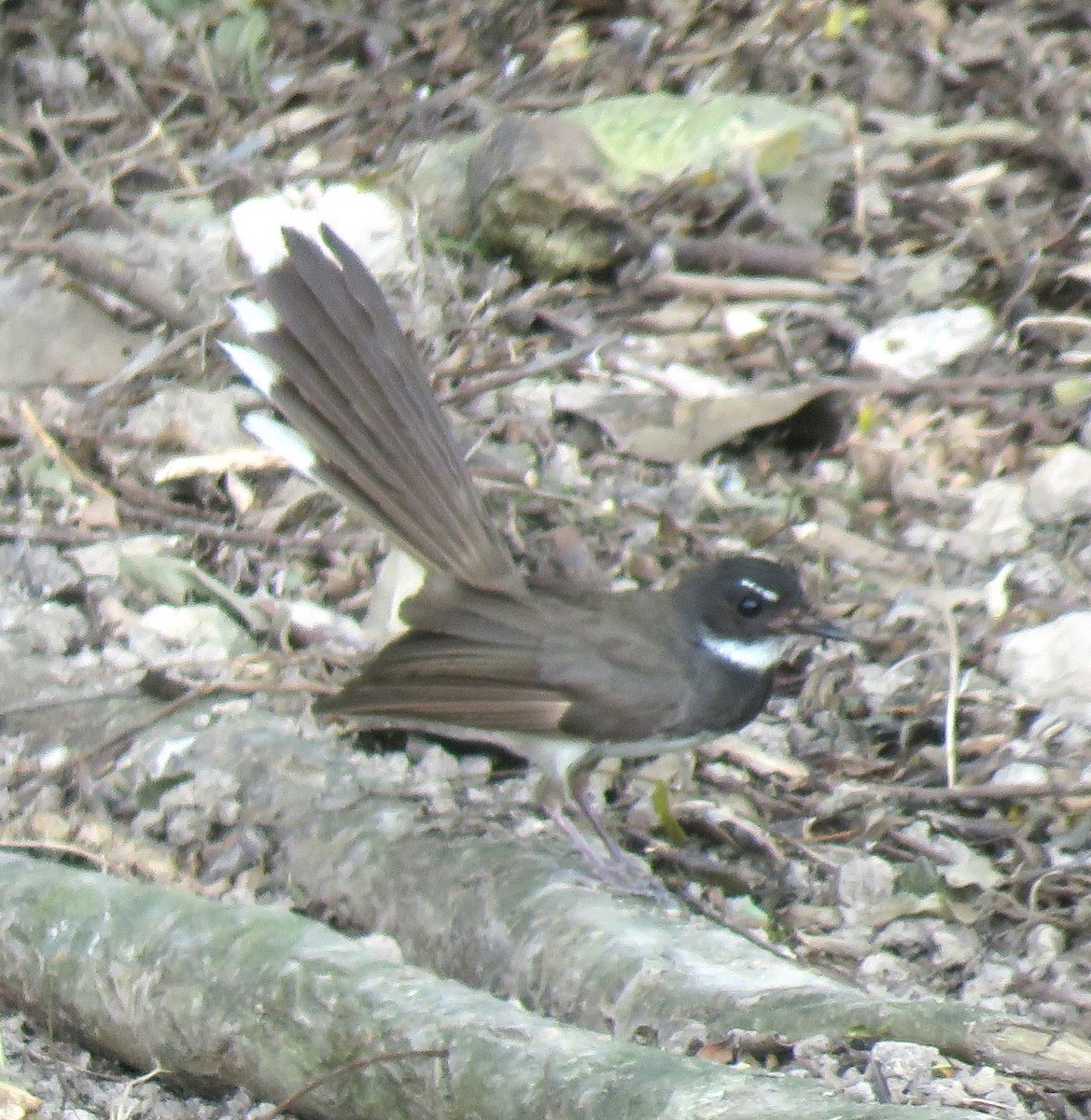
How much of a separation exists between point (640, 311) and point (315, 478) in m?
2.16

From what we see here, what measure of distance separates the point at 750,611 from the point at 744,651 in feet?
0.37

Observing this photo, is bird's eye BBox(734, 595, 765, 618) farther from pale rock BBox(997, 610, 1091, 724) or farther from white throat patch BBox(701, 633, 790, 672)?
pale rock BBox(997, 610, 1091, 724)

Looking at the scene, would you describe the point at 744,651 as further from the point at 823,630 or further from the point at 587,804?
the point at 587,804

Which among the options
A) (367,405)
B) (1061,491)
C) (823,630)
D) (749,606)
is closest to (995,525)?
(1061,491)

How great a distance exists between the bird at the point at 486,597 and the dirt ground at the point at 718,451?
1.20 feet

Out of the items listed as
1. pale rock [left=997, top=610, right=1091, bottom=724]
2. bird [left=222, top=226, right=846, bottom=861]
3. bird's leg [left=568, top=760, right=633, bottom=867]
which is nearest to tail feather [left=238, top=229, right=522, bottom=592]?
bird [left=222, top=226, right=846, bottom=861]

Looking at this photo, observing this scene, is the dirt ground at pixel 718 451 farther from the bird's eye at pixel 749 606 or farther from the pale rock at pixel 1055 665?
the bird's eye at pixel 749 606

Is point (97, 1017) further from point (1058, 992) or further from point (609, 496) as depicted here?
point (609, 496)

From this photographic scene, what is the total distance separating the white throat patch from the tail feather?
1.96ft

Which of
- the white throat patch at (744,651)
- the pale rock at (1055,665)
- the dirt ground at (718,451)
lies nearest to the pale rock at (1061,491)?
the dirt ground at (718,451)

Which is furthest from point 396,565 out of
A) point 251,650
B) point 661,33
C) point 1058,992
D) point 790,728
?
point 661,33

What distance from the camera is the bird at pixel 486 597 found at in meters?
5.21

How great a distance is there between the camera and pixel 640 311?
23.8 ft

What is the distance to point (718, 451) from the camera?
22.0 ft
